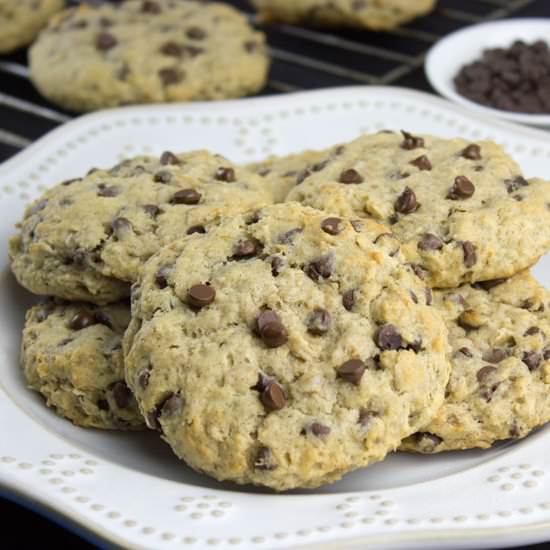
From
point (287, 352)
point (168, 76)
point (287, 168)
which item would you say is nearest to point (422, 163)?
point (287, 168)

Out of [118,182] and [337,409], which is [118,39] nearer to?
[118,182]

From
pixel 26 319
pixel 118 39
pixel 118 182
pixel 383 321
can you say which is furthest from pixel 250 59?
pixel 383 321

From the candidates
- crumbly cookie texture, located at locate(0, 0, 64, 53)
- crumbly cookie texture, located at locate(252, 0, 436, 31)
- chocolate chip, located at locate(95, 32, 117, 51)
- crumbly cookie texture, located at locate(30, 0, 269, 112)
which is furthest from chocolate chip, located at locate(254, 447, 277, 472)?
crumbly cookie texture, located at locate(0, 0, 64, 53)

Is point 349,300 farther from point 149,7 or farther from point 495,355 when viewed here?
point 149,7

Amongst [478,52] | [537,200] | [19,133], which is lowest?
[19,133]

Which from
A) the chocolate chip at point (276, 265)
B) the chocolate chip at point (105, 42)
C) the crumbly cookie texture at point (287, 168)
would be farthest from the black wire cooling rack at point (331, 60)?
the chocolate chip at point (276, 265)

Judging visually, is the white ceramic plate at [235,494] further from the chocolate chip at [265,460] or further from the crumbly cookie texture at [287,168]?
the crumbly cookie texture at [287,168]
